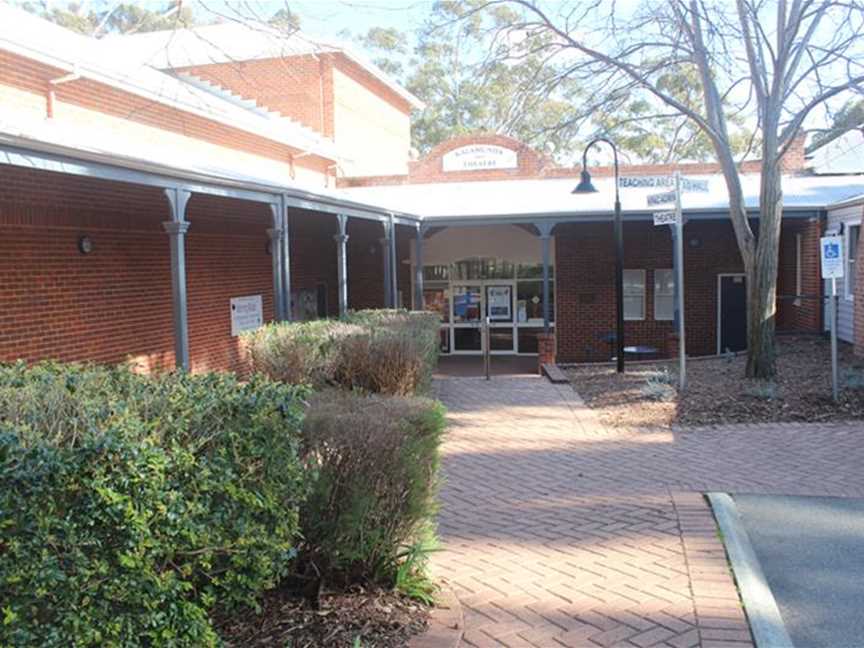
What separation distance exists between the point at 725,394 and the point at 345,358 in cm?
557

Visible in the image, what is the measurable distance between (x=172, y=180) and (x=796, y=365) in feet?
34.8

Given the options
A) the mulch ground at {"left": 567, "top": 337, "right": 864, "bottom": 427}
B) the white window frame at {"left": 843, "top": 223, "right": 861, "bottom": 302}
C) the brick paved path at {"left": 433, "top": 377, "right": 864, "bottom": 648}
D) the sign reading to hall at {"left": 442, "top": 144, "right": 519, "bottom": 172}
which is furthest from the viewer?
the sign reading to hall at {"left": 442, "top": 144, "right": 519, "bottom": 172}

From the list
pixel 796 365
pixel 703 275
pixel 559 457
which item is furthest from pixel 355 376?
pixel 703 275

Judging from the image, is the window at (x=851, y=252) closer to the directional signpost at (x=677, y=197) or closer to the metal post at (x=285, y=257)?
the directional signpost at (x=677, y=197)

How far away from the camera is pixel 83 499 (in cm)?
262

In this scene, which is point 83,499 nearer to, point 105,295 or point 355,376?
point 355,376

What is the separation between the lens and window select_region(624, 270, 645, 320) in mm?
20469

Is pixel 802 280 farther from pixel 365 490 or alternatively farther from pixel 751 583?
pixel 365 490

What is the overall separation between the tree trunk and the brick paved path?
2.93 metres

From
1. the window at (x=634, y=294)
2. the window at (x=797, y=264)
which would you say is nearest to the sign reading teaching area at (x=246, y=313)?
the window at (x=634, y=294)

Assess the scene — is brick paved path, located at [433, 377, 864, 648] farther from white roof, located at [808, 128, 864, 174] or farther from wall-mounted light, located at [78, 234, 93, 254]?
white roof, located at [808, 128, 864, 174]

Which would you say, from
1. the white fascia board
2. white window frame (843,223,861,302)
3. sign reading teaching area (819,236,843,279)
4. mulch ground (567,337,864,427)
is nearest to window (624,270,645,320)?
white window frame (843,223,861,302)

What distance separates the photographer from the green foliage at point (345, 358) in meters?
8.58

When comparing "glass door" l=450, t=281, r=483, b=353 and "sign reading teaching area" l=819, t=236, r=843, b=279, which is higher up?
"sign reading teaching area" l=819, t=236, r=843, b=279
